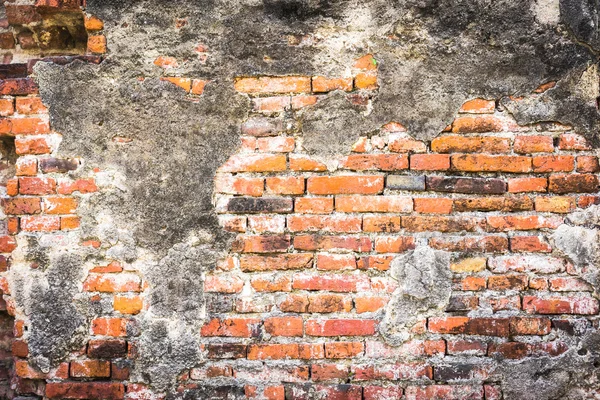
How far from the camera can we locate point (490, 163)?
1.98 metres

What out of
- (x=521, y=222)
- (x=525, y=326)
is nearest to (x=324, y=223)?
(x=521, y=222)

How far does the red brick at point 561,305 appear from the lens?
1.96m

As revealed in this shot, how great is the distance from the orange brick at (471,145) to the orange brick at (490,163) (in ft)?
0.10

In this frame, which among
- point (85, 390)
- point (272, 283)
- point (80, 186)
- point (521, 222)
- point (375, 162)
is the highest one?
point (375, 162)

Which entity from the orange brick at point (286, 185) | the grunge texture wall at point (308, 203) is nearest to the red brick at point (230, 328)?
the grunge texture wall at point (308, 203)

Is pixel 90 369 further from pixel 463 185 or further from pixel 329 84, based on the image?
pixel 463 185

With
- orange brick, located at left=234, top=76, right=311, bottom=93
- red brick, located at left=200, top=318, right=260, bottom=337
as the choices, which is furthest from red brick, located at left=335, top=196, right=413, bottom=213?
red brick, located at left=200, top=318, right=260, bottom=337

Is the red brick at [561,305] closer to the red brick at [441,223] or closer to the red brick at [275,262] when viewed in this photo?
the red brick at [441,223]

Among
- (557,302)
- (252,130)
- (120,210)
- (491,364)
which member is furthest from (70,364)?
(557,302)

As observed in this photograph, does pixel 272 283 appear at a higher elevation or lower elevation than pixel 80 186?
lower

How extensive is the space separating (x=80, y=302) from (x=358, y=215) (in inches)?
47.6

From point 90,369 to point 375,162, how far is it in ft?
4.79

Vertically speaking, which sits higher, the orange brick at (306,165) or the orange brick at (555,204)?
the orange brick at (306,165)

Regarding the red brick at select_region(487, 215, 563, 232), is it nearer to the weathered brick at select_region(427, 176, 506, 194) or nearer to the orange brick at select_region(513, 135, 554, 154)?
the weathered brick at select_region(427, 176, 506, 194)
